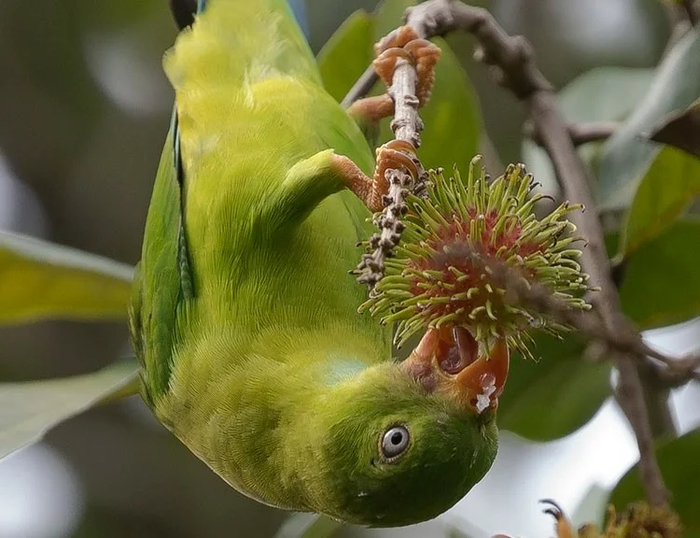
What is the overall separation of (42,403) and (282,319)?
395 mm

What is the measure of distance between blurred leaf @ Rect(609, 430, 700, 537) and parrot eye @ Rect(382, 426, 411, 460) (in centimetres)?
66

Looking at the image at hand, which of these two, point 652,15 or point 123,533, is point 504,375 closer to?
point 652,15

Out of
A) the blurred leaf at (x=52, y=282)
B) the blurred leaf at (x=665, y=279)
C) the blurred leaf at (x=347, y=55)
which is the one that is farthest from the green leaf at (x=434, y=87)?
the blurred leaf at (x=52, y=282)

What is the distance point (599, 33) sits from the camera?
10.8ft

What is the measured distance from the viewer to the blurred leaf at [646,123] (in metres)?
1.56

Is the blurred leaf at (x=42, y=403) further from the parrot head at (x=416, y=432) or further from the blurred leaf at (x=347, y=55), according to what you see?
the blurred leaf at (x=347, y=55)

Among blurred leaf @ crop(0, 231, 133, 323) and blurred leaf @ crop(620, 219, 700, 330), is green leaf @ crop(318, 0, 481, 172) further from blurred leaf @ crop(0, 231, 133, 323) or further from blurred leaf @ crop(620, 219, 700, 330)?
blurred leaf @ crop(0, 231, 133, 323)

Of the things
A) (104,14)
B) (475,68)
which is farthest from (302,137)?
(104,14)

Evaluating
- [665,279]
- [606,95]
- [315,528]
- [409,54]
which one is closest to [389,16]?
[409,54]

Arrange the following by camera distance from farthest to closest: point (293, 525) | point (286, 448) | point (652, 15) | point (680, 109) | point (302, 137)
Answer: point (652, 15) < point (293, 525) < point (302, 137) < point (680, 109) < point (286, 448)

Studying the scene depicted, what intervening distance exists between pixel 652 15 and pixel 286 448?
229 cm

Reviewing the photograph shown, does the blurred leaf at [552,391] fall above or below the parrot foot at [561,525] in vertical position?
below

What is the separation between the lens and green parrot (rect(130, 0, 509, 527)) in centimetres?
127

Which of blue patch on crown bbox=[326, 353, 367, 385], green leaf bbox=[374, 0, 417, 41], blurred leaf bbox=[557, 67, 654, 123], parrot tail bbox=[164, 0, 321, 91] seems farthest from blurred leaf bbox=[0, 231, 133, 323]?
blurred leaf bbox=[557, 67, 654, 123]
